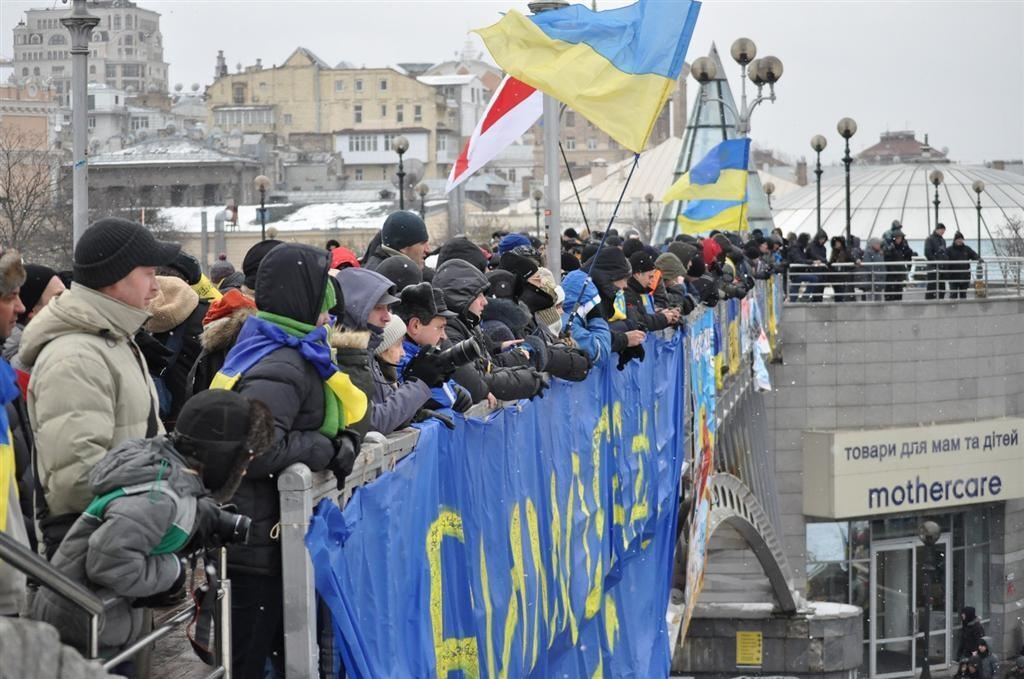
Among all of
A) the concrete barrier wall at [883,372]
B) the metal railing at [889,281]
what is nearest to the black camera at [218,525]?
the metal railing at [889,281]

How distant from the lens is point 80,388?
15.5 ft

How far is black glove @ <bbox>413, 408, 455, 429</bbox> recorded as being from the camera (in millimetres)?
6457

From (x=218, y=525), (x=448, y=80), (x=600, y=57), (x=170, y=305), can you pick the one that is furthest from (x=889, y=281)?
(x=448, y=80)

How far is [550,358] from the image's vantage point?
875 cm

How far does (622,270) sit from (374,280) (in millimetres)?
4976

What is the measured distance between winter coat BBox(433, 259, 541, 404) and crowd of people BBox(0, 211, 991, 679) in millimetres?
20

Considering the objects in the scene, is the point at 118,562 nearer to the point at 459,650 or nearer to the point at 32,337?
the point at 32,337

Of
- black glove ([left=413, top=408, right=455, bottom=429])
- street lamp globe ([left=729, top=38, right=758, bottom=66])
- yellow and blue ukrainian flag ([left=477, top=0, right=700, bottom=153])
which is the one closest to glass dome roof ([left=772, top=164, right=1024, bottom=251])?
street lamp globe ([left=729, top=38, right=758, bottom=66])

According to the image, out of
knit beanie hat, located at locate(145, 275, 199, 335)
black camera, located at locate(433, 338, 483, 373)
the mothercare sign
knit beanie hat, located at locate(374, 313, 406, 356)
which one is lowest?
the mothercare sign

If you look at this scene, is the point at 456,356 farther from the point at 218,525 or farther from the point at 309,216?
the point at 309,216

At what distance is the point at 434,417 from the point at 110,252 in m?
1.81

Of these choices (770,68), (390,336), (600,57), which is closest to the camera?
(390,336)

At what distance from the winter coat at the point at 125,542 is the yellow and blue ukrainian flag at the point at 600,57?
7.80m

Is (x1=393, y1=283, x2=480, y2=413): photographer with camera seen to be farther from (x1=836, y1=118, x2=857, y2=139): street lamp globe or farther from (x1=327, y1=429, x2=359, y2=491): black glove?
(x1=836, y1=118, x2=857, y2=139): street lamp globe
